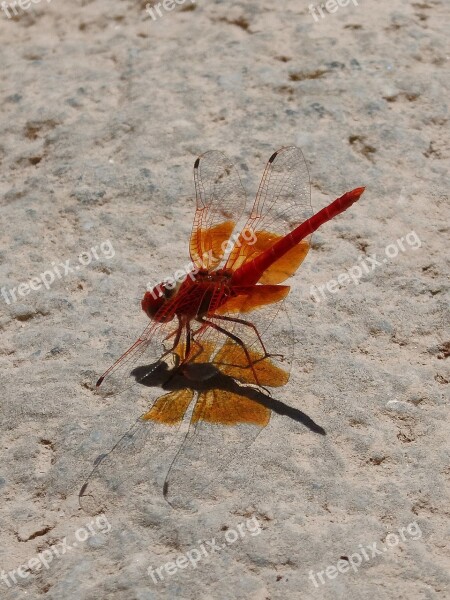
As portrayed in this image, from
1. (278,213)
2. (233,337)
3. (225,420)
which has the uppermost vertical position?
(278,213)

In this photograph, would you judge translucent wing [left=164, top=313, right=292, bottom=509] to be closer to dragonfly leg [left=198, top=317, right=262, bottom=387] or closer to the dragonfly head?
dragonfly leg [left=198, top=317, right=262, bottom=387]

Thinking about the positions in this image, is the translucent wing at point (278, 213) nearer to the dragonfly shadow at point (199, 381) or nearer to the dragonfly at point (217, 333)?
the dragonfly at point (217, 333)

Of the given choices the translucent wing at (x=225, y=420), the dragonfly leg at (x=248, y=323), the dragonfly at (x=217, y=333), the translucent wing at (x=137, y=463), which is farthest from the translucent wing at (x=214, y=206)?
the translucent wing at (x=137, y=463)

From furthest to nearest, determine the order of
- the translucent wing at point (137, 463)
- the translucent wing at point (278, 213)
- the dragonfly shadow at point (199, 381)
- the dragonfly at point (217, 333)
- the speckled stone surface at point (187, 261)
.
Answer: the translucent wing at point (278, 213) < the dragonfly shadow at point (199, 381) < the dragonfly at point (217, 333) < the translucent wing at point (137, 463) < the speckled stone surface at point (187, 261)

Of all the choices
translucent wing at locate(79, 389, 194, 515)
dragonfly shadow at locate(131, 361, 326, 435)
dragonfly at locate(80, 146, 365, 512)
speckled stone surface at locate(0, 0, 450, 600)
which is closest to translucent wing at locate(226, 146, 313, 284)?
dragonfly at locate(80, 146, 365, 512)

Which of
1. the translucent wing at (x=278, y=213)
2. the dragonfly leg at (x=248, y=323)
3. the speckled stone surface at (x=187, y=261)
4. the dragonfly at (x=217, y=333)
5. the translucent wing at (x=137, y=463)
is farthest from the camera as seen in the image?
the translucent wing at (x=278, y=213)

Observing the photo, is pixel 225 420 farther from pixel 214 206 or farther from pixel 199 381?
pixel 214 206

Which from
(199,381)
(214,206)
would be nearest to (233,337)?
(199,381)

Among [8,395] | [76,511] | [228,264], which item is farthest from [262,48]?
[76,511]
